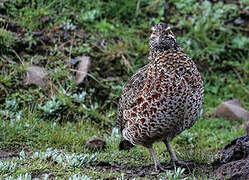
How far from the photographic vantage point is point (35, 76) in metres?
7.16

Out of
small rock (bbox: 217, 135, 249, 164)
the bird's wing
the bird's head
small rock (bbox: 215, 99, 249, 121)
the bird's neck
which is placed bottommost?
small rock (bbox: 215, 99, 249, 121)

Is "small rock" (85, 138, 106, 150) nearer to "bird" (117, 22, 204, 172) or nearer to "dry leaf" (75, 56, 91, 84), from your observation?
"bird" (117, 22, 204, 172)

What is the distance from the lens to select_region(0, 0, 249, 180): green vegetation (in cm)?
558

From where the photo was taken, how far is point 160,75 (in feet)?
14.4

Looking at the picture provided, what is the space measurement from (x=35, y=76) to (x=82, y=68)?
862mm

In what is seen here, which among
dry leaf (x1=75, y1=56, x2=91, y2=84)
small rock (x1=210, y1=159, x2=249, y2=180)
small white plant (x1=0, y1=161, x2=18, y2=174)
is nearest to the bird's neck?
small rock (x1=210, y1=159, x2=249, y2=180)

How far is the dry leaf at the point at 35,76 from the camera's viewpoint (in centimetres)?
708

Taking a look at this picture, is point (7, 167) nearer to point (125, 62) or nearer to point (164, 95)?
point (164, 95)

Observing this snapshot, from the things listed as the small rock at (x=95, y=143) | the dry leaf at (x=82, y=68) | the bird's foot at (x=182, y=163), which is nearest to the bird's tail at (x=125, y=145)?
the small rock at (x=95, y=143)

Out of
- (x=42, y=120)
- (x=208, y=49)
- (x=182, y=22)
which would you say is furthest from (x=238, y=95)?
(x=42, y=120)

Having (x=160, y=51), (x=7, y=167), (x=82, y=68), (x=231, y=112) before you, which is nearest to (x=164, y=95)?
(x=160, y=51)

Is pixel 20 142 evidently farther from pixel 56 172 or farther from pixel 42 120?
pixel 56 172

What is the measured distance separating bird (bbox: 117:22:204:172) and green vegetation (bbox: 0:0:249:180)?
46cm

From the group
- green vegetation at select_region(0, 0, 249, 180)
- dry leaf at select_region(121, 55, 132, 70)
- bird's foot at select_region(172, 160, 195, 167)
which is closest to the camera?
bird's foot at select_region(172, 160, 195, 167)
